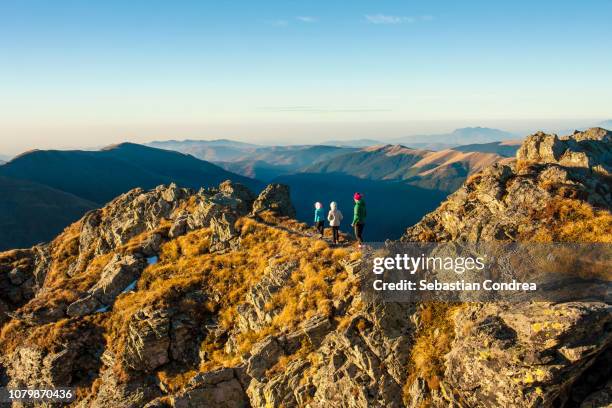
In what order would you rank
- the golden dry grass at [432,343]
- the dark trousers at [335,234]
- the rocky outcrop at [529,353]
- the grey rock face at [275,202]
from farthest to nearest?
the grey rock face at [275,202] < the dark trousers at [335,234] < the golden dry grass at [432,343] < the rocky outcrop at [529,353]

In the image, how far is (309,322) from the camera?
78.5 feet

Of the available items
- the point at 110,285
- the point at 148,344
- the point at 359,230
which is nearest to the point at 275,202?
the point at 359,230

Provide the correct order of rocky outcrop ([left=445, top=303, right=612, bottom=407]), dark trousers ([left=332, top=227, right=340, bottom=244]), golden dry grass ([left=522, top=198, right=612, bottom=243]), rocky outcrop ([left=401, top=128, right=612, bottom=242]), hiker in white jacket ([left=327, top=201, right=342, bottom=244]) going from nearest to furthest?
rocky outcrop ([left=445, top=303, right=612, bottom=407]) → golden dry grass ([left=522, top=198, right=612, bottom=243]) → rocky outcrop ([left=401, top=128, right=612, bottom=242]) → hiker in white jacket ([left=327, top=201, right=342, bottom=244]) → dark trousers ([left=332, top=227, right=340, bottom=244])

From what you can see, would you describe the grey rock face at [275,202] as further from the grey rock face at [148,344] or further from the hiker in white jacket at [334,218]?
the grey rock face at [148,344]

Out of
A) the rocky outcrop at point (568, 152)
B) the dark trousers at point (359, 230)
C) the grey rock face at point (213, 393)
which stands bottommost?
the grey rock face at point (213, 393)

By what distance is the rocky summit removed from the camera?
624 inches

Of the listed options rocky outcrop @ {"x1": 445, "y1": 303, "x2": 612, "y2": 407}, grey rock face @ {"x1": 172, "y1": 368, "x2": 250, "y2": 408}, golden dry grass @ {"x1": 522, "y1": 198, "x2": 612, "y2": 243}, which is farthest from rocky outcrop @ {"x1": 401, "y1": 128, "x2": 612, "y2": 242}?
grey rock face @ {"x1": 172, "y1": 368, "x2": 250, "y2": 408}

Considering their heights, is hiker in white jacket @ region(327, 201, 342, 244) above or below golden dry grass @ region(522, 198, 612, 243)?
below

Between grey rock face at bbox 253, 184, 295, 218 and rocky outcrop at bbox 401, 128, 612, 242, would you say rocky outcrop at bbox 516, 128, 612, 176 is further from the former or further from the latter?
grey rock face at bbox 253, 184, 295, 218

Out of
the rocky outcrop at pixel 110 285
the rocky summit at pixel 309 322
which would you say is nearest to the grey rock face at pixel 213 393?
the rocky summit at pixel 309 322

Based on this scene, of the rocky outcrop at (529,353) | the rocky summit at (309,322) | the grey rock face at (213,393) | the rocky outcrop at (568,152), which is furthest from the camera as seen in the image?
the rocky outcrop at (568,152)

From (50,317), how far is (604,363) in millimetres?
37744

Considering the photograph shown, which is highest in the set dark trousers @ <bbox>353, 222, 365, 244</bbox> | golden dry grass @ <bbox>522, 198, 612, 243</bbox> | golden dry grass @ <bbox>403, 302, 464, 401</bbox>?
golden dry grass @ <bbox>522, 198, 612, 243</bbox>

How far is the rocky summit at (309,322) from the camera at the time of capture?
52.0 ft
